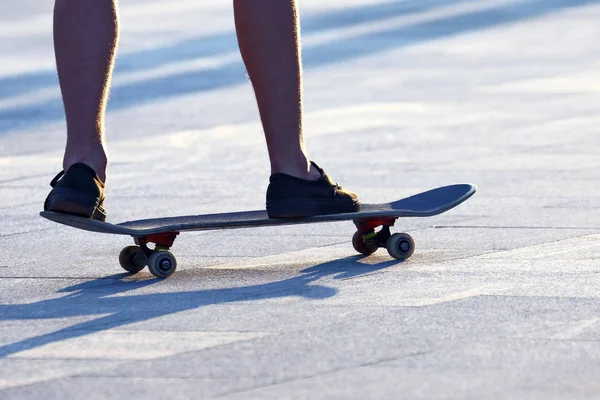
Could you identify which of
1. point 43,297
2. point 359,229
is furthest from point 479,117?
point 43,297

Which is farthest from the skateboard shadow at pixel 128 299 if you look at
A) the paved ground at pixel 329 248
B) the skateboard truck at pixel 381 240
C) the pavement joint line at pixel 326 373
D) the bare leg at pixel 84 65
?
the pavement joint line at pixel 326 373

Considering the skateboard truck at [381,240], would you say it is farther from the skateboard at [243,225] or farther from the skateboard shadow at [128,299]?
the skateboard shadow at [128,299]

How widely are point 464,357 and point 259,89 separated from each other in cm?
138

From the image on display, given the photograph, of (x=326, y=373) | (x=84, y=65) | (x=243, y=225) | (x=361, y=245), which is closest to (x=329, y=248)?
(x=361, y=245)

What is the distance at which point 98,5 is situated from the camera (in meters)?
4.25

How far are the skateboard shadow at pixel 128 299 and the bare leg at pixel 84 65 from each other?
37 centimetres

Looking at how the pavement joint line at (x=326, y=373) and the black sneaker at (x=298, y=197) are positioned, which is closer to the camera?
the pavement joint line at (x=326, y=373)

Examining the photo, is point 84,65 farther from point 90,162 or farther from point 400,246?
point 400,246

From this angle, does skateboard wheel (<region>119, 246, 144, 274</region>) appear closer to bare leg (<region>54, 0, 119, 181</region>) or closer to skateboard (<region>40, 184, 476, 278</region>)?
skateboard (<region>40, 184, 476, 278</region>)

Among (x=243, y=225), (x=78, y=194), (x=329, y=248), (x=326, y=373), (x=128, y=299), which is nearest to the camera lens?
(x=326, y=373)

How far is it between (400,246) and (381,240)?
0.08m

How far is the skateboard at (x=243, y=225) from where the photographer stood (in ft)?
13.6

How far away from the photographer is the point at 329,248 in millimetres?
4664

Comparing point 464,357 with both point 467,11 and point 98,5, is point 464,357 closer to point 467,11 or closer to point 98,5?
point 98,5
